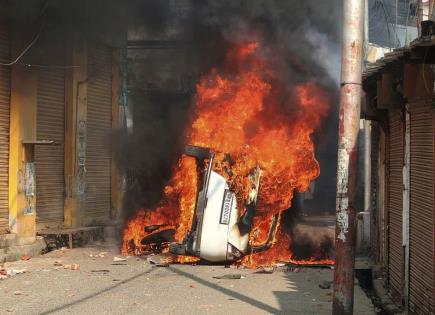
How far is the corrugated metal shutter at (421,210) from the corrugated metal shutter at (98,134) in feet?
31.8

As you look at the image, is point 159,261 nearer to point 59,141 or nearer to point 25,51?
point 59,141

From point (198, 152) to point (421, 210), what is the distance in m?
5.08

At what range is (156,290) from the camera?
848 centimetres

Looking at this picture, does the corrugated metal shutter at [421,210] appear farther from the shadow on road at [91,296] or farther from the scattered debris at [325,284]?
the shadow on road at [91,296]

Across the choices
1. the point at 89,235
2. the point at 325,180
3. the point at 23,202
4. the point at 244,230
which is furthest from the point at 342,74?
the point at 325,180

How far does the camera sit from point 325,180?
89.9ft

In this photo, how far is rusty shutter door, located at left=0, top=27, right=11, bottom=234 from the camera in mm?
11523

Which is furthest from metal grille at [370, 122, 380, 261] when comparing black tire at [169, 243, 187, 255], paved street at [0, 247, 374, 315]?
black tire at [169, 243, 187, 255]

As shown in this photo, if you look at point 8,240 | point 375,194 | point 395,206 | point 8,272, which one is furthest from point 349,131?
point 8,240

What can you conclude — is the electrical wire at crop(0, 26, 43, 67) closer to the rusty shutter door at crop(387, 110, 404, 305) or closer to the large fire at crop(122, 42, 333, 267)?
the large fire at crop(122, 42, 333, 267)

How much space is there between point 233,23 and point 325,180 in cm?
1499

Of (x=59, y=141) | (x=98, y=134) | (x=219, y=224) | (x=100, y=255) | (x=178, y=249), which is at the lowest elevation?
(x=100, y=255)

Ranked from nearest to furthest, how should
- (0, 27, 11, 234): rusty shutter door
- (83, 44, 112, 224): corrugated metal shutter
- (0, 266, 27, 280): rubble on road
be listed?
(0, 266, 27, 280): rubble on road, (0, 27, 11, 234): rusty shutter door, (83, 44, 112, 224): corrugated metal shutter

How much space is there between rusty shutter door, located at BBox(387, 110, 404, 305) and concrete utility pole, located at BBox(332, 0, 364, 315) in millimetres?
2133
